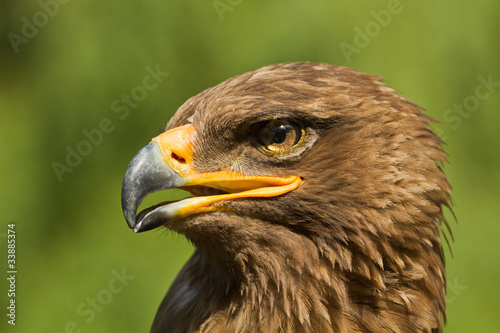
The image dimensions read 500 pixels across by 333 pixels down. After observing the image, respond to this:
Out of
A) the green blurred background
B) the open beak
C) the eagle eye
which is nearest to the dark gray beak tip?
the open beak

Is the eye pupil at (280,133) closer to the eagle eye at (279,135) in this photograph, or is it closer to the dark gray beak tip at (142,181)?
the eagle eye at (279,135)

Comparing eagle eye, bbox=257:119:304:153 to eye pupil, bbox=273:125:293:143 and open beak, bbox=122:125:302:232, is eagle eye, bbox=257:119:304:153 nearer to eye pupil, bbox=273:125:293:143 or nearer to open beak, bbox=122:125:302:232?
eye pupil, bbox=273:125:293:143

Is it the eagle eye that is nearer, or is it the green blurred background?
the eagle eye

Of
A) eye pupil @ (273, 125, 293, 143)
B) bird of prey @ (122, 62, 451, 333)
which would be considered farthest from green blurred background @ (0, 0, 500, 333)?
eye pupil @ (273, 125, 293, 143)

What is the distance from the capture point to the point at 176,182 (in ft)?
6.91

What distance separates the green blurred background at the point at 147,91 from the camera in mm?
5121

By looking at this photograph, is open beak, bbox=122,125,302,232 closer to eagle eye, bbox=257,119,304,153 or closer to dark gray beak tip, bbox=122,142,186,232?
dark gray beak tip, bbox=122,142,186,232

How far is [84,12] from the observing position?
520 cm

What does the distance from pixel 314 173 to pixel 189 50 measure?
3.31 m

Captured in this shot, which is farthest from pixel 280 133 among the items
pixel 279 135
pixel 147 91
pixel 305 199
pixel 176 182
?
pixel 147 91

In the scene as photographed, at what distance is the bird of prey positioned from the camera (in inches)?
82.5

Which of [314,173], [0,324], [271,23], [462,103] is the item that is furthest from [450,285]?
[0,324]

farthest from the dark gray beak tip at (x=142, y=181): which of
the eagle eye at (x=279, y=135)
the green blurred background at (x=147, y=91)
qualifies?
the green blurred background at (x=147, y=91)

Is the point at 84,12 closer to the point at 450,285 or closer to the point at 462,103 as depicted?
→ the point at 462,103
